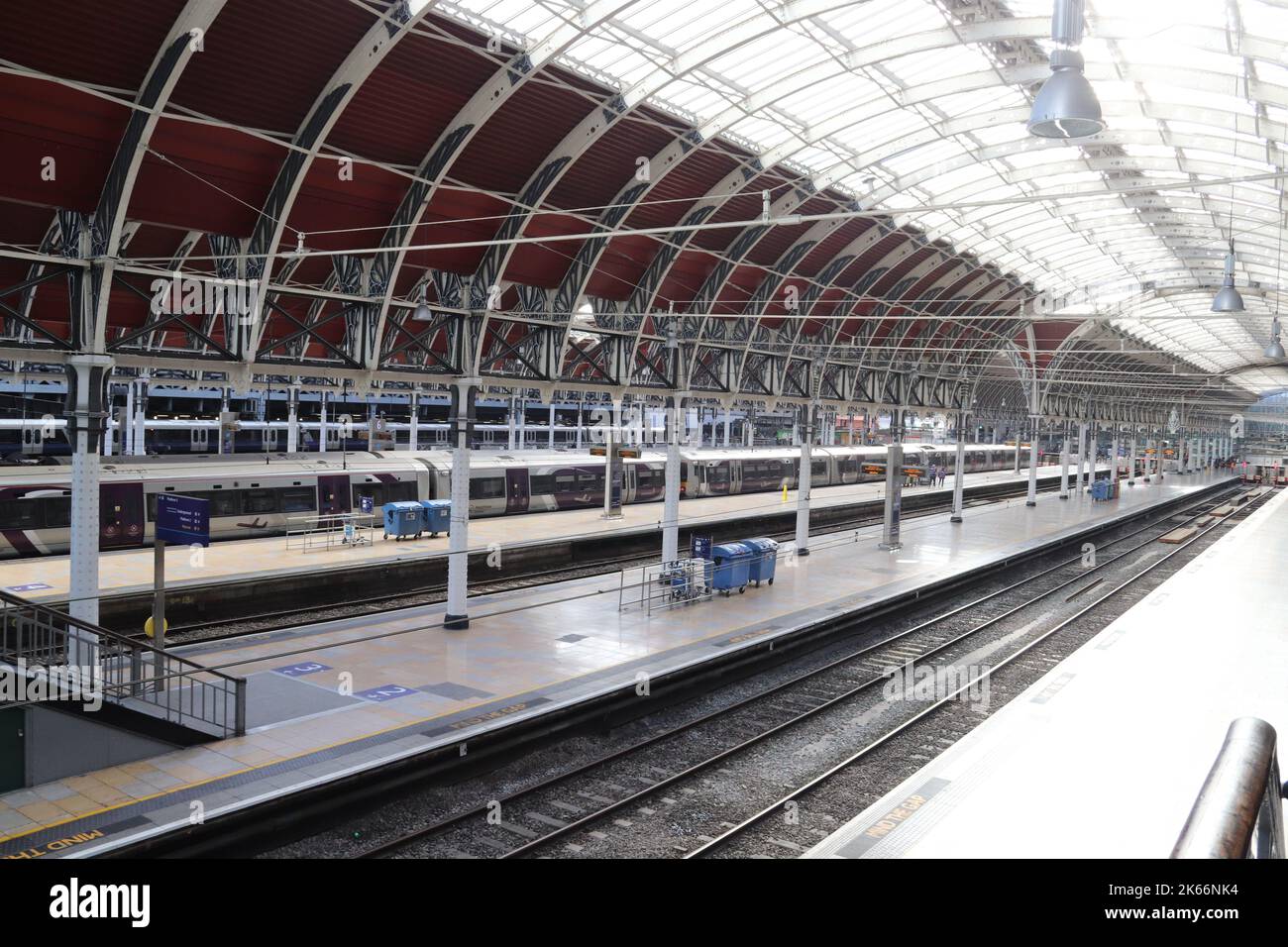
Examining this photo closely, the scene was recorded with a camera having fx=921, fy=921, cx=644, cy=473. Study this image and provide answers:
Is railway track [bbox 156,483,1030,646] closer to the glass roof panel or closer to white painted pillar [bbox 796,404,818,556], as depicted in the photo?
white painted pillar [bbox 796,404,818,556]

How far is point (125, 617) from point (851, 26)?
17.5 m

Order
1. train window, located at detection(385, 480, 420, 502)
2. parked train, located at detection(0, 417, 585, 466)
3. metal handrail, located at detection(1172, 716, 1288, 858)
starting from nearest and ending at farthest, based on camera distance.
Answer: metal handrail, located at detection(1172, 716, 1288, 858) < train window, located at detection(385, 480, 420, 502) < parked train, located at detection(0, 417, 585, 466)

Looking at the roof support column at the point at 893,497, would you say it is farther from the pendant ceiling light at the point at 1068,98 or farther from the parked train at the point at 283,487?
the pendant ceiling light at the point at 1068,98

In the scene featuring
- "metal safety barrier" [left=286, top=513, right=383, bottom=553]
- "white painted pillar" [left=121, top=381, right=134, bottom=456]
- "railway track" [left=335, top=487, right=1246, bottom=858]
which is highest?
"white painted pillar" [left=121, top=381, right=134, bottom=456]

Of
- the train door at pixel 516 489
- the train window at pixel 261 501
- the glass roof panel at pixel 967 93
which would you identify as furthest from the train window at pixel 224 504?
the glass roof panel at pixel 967 93

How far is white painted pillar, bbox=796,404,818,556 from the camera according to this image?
2702cm

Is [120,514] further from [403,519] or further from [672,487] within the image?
[672,487]

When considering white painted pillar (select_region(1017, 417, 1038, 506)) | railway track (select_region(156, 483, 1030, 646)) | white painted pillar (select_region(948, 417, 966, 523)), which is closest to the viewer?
railway track (select_region(156, 483, 1030, 646))

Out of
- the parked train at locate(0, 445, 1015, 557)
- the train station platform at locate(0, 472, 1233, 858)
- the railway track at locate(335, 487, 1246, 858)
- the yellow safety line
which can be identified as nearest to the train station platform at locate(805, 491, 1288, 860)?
the railway track at locate(335, 487, 1246, 858)

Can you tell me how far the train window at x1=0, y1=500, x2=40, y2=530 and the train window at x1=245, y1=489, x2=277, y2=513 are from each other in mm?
4959

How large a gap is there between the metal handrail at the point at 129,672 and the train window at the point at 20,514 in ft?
26.5
